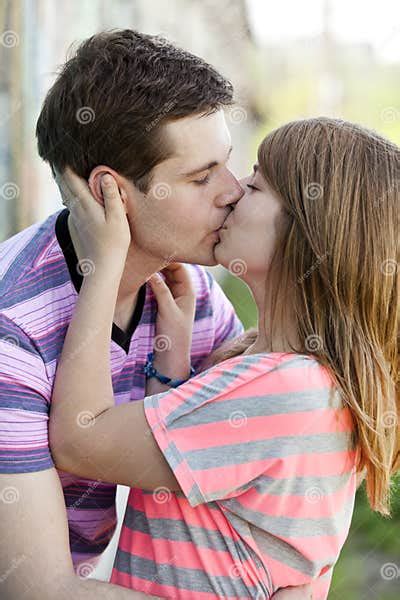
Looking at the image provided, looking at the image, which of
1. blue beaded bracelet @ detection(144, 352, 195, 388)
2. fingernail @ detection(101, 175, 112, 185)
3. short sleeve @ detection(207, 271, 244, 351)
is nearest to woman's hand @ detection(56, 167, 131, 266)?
fingernail @ detection(101, 175, 112, 185)

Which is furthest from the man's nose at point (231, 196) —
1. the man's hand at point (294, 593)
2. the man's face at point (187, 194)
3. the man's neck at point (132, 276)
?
the man's hand at point (294, 593)

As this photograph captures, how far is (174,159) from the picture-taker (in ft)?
7.12

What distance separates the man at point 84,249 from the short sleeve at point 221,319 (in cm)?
27

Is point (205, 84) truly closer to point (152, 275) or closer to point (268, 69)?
point (152, 275)

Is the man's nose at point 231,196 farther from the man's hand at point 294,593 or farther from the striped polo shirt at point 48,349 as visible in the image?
the man's hand at point 294,593

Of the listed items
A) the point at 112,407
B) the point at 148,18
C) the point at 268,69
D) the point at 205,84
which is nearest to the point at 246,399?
the point at 112,407

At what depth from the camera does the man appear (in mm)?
1861

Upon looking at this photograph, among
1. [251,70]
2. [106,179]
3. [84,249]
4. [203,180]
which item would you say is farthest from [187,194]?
[251,70]

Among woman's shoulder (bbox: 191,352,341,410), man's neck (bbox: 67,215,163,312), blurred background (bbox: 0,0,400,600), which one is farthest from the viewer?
blurred background (bbox: 0,0,400,600)

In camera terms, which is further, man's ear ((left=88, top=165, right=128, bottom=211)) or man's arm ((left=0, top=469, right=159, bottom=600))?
man's ear ((left=88, top=165, right=128, bottom=211))

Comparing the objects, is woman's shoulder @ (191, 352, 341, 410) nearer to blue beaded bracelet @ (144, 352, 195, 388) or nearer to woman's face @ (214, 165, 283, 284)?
woman's face @ (214, 165, 283, 284)

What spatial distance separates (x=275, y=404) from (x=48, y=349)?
1.76 ft

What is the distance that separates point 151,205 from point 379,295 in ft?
2.06

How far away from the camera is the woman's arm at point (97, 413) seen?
183cm
